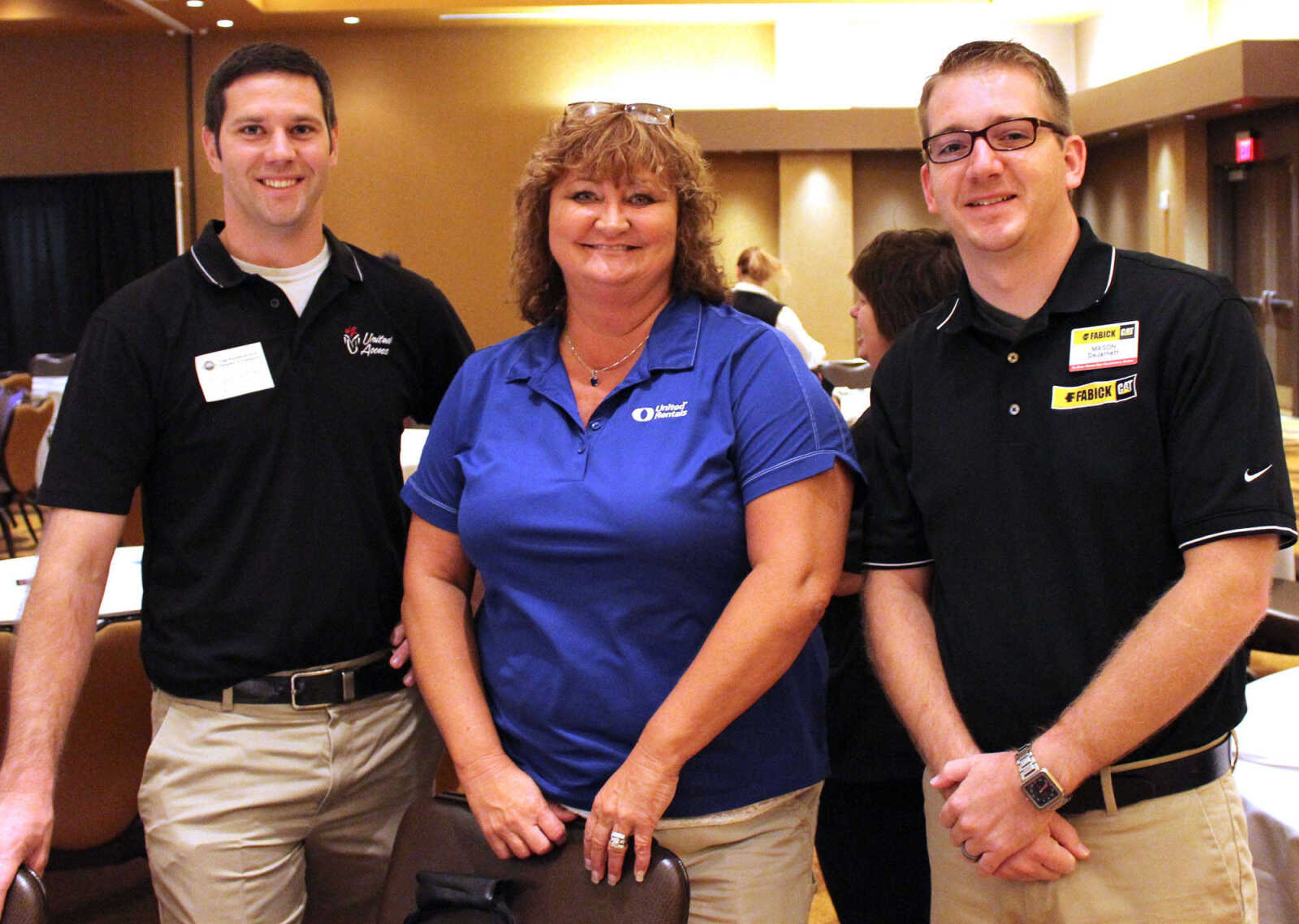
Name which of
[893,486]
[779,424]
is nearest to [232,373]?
[779,424]

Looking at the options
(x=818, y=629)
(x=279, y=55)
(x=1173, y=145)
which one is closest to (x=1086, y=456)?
(x=818, y=629)

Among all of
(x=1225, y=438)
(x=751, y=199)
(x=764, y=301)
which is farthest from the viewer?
(x=751, y=199)

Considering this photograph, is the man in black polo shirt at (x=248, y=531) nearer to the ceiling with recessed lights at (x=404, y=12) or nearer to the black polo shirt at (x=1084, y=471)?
the black polo shirt at (x=1084, y=471)

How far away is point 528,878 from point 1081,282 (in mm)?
1025

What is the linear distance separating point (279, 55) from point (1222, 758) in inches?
67.5

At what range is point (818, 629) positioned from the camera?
178 cm

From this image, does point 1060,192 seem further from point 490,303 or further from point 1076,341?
point 490,303

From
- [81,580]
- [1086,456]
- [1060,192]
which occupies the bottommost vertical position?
[81,580]

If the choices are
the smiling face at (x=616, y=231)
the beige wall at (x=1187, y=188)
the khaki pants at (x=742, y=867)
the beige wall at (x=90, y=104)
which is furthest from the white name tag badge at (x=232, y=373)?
the beige wall at (x=90, y=104)

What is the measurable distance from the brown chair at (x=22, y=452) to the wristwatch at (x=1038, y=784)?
20.3 ft

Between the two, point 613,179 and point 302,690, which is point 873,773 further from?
point 613,179

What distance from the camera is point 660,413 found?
5.09ft

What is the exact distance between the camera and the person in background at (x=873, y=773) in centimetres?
198

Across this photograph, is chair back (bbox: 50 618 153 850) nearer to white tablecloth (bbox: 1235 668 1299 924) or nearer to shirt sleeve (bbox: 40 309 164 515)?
shirt sleeve (bbox: 40 309 164 515)
